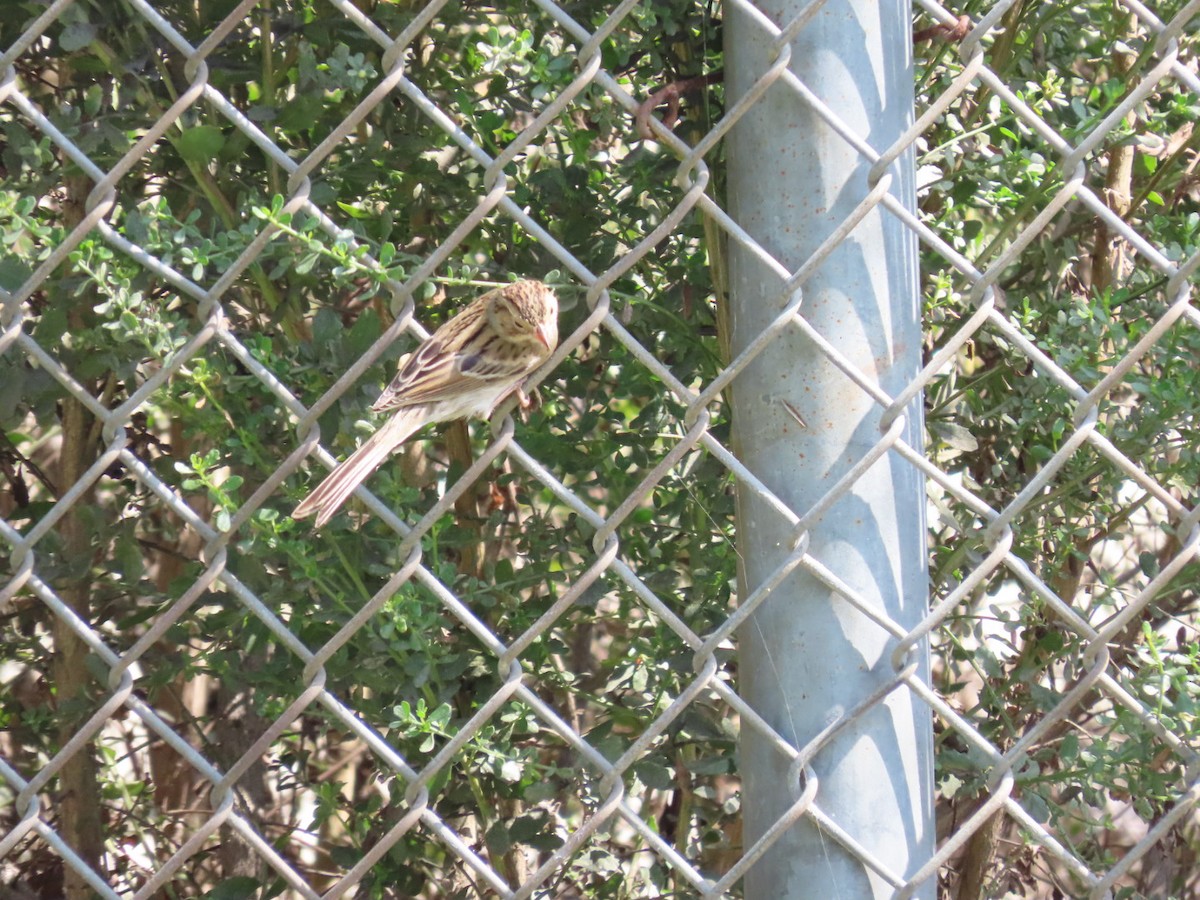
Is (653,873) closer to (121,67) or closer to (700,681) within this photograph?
(700,681)

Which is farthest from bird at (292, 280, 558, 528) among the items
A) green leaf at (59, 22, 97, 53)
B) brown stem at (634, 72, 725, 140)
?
green leaf at (59, 22, 97, 53)

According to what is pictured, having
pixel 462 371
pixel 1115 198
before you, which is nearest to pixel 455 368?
pixel 462 371

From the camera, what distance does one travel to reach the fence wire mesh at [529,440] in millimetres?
1706

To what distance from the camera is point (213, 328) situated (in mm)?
1696

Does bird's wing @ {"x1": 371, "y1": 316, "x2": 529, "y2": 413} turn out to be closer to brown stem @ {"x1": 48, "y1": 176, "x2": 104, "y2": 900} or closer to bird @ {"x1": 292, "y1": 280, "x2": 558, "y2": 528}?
bird @ {"x1": 292, "y1": 280, "x2": 558, "y2": 528}

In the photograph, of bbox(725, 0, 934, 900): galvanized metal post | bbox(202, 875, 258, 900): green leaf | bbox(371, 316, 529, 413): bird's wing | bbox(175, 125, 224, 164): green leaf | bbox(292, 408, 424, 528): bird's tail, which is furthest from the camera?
bbox(202, 875, 258, 900): green leaf

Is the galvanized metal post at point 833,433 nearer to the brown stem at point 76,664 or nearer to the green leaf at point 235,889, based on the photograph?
the green leaf at point 235,889

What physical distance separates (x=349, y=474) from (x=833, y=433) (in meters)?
0.68

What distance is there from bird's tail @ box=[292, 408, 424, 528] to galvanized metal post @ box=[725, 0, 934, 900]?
552 millimetres

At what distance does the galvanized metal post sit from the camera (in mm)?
1665

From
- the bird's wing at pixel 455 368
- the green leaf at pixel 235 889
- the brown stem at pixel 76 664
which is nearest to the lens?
the bird's wing at pixel 455 368

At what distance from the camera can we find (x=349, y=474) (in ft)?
6.17

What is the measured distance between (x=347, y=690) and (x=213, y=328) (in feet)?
2.95

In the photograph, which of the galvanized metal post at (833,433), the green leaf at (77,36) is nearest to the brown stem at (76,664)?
the green leaf at (77,36)
